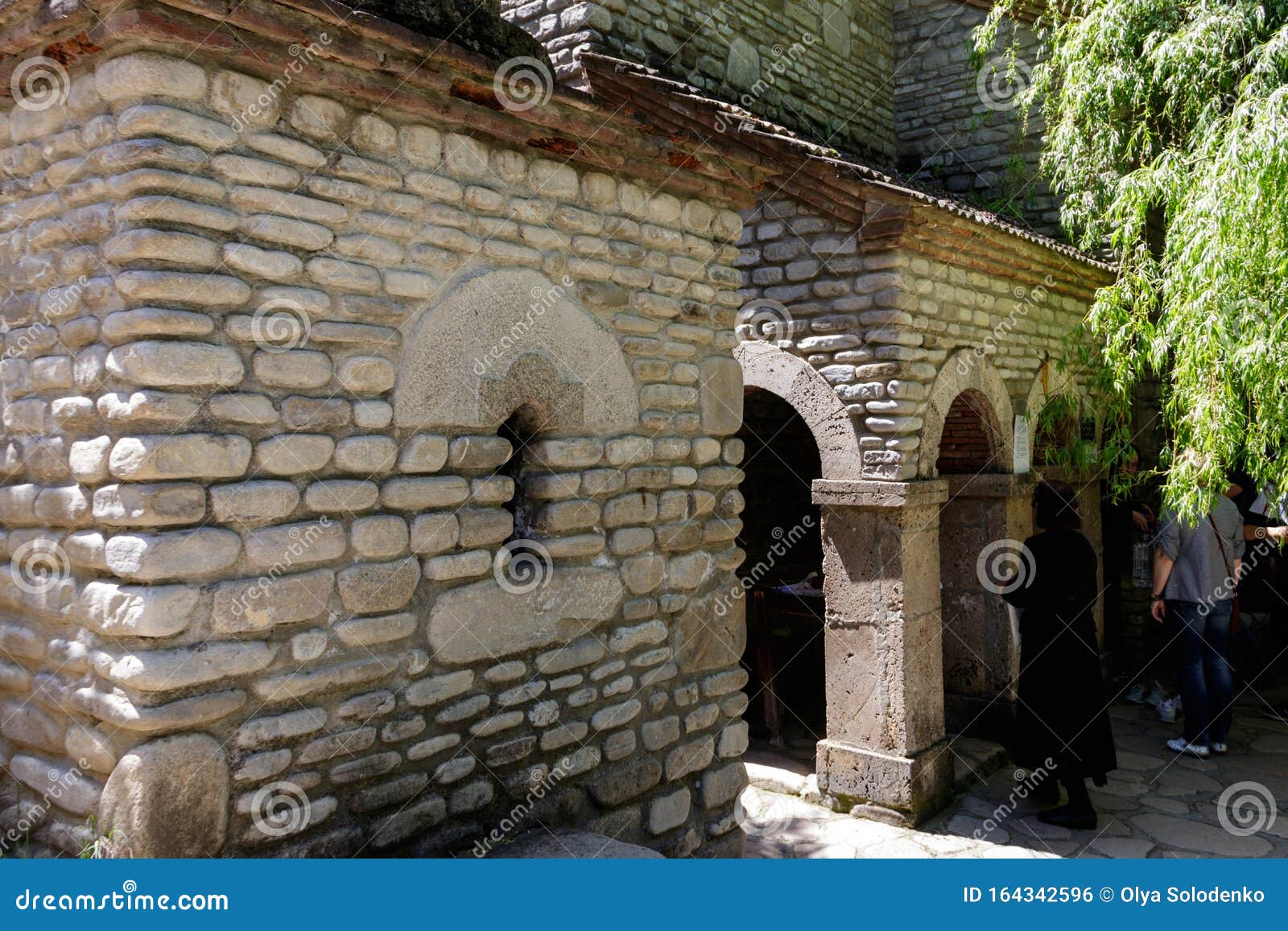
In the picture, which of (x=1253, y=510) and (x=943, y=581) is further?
(x=1253, y=510)

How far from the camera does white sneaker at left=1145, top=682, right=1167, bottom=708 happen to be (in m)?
7.39

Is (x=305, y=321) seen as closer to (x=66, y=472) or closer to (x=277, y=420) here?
(x=277, y=420)

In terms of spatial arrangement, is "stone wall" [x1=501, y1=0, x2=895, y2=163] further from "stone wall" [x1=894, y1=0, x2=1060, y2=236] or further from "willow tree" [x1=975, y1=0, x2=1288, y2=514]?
"willow tree" [x1=975, y1=0, x2=1288, y2=514]

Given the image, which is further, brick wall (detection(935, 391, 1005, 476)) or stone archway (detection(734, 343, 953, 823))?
brick wall (detection(935, 391, 1005, 476))

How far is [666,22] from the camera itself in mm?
6477

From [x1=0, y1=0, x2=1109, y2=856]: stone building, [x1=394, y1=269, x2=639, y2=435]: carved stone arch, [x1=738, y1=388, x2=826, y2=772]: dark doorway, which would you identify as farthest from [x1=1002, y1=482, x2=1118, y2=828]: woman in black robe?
[x1=394, y1=269, x2=639, y2=435]: carved stone arch

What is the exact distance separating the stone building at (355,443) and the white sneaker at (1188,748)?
408cm

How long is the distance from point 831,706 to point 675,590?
2580 mm

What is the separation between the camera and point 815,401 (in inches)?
229

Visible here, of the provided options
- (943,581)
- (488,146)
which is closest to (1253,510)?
(943,581)

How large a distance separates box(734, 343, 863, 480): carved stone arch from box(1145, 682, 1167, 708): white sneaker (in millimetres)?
3663

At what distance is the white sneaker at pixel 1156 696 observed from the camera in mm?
7391

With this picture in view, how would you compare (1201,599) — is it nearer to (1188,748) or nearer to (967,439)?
(1188,748)

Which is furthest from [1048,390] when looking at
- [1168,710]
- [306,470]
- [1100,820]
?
[306,470]
